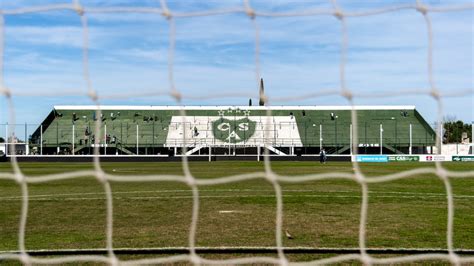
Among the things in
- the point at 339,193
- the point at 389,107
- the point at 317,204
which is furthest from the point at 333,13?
the point at 389,107

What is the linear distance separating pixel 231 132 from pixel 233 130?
0.52 metres

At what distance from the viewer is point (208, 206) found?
991cm

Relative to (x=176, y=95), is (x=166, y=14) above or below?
above

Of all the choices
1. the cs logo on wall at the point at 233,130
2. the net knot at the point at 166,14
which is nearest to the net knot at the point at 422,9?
the net knot at the point at 166,14

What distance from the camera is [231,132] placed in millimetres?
50406

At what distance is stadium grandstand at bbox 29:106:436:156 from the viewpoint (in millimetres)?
49219

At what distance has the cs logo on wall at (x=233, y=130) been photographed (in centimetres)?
4912

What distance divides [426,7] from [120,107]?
164 ft

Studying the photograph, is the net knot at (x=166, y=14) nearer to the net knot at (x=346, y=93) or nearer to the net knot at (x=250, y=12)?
the net knot at (x=250, y=12)

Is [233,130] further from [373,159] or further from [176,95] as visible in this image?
[176,95]

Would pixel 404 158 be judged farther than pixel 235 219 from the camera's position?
Yes

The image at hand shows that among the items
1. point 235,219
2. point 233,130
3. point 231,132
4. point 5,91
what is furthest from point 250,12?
point 231,132

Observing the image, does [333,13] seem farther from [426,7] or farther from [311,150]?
[311,150]

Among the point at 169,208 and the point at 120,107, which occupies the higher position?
the point at 120,107
